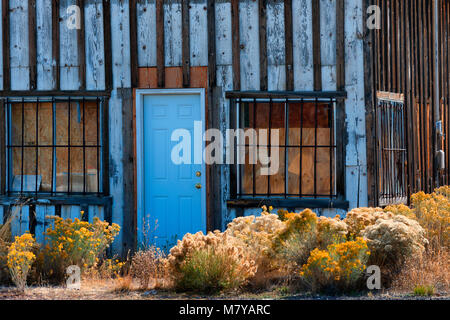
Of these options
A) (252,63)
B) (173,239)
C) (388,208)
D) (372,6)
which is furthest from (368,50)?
(173,239)

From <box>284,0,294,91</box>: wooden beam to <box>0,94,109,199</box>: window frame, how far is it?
273 cm

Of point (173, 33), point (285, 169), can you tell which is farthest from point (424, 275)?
point (173, 33)

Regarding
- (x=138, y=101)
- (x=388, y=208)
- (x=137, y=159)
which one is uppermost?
(x=138, y=101)

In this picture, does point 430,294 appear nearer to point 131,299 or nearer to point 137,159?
point 131,299

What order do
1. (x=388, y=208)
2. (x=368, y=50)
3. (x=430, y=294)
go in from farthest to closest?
(x=368, y=50) < (x=388, y=208) < (x=430, y=294)

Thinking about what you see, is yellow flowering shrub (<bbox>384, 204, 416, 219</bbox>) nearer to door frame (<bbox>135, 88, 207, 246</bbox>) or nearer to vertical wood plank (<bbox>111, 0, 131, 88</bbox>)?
door frame (<bbox>135, 88, 207, 246</bbox>)

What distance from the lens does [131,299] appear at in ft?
23.8

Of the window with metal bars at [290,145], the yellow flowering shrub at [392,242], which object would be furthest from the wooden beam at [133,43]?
the yellow flowering shrub at [392,242]

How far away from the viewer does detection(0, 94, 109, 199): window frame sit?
1027 centimetres

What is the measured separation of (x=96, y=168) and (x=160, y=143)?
1.06 metres

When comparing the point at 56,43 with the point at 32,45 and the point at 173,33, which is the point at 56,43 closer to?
the point at 32,45

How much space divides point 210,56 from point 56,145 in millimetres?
2722

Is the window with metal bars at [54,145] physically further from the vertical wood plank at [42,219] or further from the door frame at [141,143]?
the door frame at [141,143]

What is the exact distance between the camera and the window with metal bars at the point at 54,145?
1040 cm
